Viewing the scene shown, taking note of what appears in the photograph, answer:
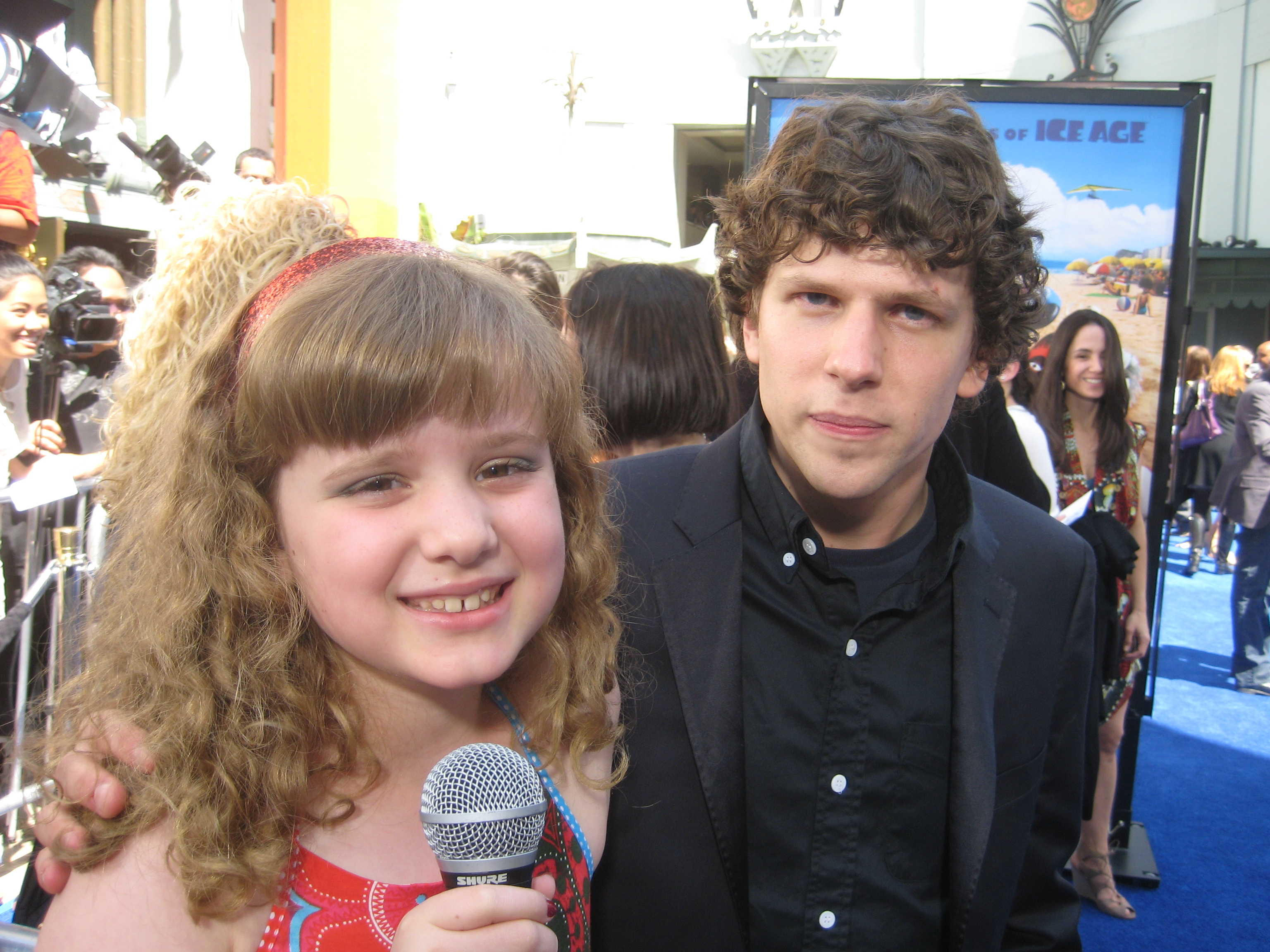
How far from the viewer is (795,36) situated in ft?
67.2

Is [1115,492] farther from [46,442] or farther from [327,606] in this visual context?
[46,442]

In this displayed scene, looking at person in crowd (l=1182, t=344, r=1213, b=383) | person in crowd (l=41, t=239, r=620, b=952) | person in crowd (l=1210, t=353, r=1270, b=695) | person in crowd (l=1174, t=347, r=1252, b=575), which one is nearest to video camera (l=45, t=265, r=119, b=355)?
person in crowd (l=41, t=239, r=620, b=952)

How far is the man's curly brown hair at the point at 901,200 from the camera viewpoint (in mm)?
1508

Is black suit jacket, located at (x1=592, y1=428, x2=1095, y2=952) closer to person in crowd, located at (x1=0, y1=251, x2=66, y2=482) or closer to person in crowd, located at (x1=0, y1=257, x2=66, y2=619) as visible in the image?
person in crowd, located at (x1=0, y1=257, x2=66, y2=619)

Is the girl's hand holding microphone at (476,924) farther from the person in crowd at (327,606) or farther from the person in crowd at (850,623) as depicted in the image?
the person in crowd at (850,623)

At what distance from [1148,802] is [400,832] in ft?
15.1

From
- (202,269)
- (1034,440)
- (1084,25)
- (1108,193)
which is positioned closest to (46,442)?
(202,269)

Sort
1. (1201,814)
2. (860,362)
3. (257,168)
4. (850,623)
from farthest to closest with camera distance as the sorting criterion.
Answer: (1201,814)
(257,168)
(850,623)
(860,362)

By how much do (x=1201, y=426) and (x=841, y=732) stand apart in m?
9.52

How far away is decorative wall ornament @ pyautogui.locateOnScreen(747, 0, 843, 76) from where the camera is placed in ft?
66.7

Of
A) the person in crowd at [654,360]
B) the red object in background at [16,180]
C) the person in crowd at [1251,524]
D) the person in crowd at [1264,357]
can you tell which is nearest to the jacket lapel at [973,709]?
the person in crowd at [654,360]

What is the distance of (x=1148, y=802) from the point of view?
4543 millimetres

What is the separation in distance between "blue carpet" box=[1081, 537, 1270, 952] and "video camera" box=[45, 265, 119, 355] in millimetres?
4881

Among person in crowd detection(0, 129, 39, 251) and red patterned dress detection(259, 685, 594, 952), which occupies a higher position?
person in crowd detection(0, 129, 39, 251)
